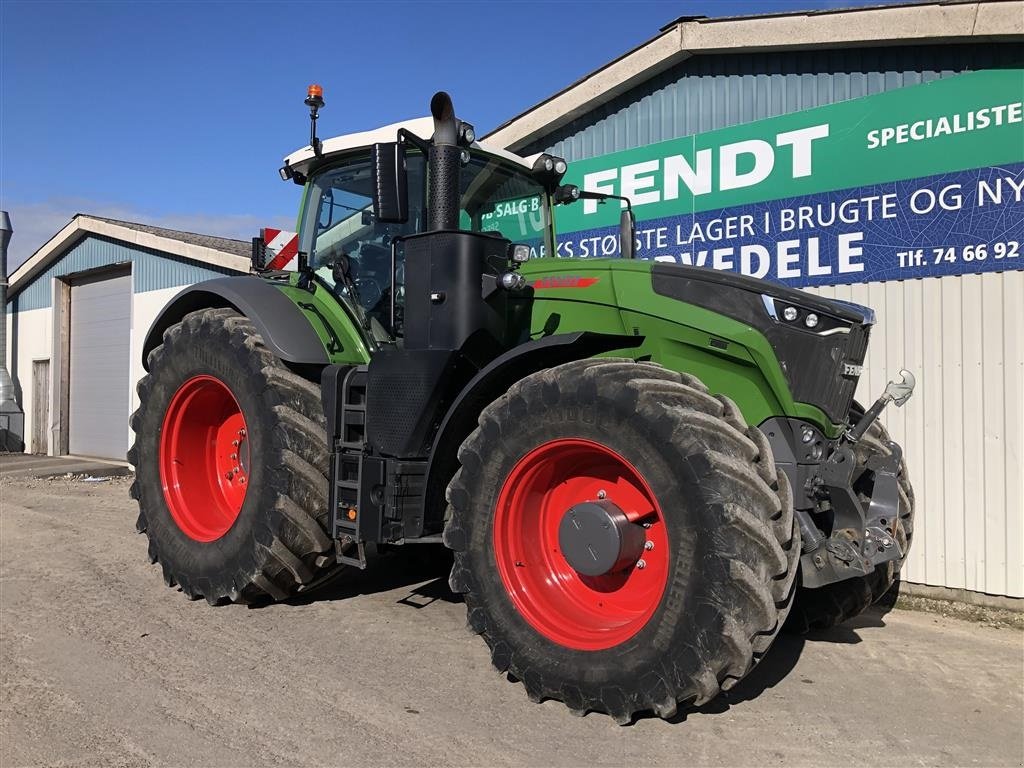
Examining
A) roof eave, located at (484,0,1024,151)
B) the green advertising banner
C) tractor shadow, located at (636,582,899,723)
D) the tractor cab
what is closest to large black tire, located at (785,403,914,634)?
tractor shadow, located at (636,582,899,723)

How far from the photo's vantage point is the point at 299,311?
494 centimetres

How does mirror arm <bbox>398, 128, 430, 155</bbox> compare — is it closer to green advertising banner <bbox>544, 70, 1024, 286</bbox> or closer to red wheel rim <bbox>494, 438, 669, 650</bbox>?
red wheel rim <bbox>494, 438, 669, 650</bbox>

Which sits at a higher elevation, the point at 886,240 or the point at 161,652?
the point at 886,240

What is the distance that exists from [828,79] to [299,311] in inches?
168

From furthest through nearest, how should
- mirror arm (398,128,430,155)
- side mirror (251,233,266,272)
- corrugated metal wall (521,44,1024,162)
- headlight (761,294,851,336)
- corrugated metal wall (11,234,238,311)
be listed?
corrugated metal wall (11,234,238,311), side mirror (251,233,266,272), corrugated metal wall (521,44,1024,162), mirror arm (398,128,430,155), headlight (761,294,851,336)

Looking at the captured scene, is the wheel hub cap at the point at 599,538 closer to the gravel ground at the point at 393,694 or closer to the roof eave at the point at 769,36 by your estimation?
the gravel ground at the point at 393,694

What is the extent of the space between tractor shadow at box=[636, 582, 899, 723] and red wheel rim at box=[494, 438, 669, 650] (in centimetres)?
45

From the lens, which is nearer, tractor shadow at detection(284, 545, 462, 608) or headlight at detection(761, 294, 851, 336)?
headlight at detection(761, 294, 851, 336)

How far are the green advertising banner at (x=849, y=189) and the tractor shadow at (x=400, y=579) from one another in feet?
10.5

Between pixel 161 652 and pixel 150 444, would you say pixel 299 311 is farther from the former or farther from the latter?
pixel 161 652

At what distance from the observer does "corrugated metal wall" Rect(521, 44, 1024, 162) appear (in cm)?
575

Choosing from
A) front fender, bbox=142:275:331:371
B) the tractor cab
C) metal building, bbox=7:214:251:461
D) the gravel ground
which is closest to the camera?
the gravel ground

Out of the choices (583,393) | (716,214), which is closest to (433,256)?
(583,393)

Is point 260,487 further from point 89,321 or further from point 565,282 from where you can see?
point 89,321
